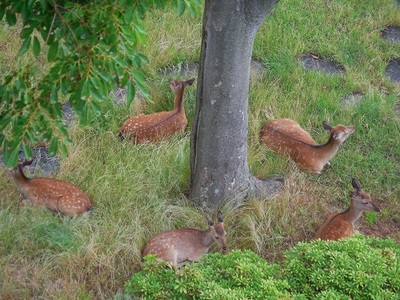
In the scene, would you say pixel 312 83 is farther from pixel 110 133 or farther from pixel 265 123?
pixel 110 133

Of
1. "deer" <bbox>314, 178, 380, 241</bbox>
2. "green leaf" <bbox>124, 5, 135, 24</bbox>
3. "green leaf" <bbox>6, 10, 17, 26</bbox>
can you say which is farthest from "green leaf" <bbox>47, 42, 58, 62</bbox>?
"deer" <bbox>314, 178, 380, 241</bbox>

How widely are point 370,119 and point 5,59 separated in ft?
14.6

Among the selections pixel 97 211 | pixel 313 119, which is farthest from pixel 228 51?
pixel 313 119

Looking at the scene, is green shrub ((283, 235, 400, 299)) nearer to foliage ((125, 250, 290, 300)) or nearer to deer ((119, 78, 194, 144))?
foliage ((125, 250, 290, 300))

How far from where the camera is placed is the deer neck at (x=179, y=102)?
7.68 metres

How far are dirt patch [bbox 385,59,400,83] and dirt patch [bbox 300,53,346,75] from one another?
0.60 metres

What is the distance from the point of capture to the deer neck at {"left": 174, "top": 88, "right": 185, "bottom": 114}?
7676 mm

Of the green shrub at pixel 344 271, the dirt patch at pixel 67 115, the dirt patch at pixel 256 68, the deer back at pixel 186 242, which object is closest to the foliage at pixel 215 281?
the green shrub at pixel 344 271

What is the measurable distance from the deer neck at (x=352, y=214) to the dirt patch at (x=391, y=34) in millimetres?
3918

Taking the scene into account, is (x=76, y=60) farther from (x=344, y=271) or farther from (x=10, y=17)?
(x=344, y=271)

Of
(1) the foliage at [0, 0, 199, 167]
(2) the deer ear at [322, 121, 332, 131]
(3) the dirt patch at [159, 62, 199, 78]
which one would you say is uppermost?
(1) the foliage at [0, 0, 199, 167]

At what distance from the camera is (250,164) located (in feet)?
24.2

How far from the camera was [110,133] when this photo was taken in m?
7.55

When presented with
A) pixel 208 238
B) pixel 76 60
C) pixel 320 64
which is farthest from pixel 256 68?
pixel 76 60
